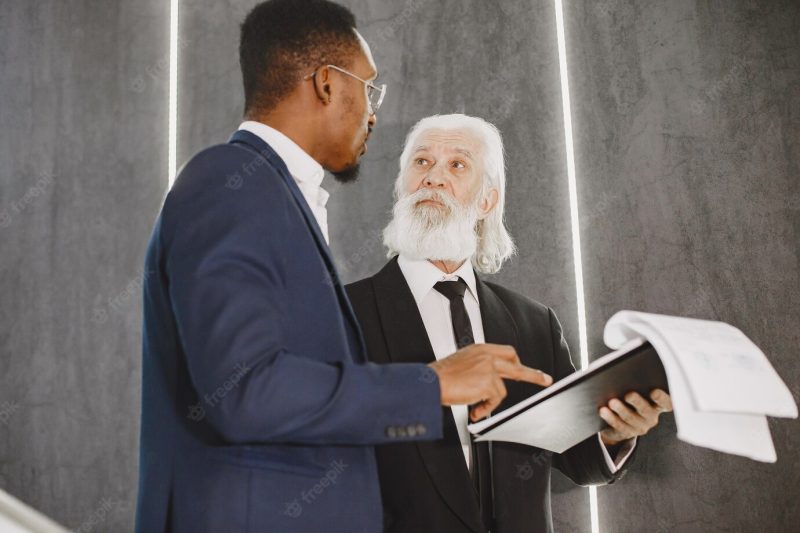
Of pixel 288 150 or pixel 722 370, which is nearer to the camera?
pixel 722 370

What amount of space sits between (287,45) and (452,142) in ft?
3.48

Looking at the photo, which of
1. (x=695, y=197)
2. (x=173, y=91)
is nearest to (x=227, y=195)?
(x=695, y=197)

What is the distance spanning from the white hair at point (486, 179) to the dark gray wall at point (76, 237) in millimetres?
1155

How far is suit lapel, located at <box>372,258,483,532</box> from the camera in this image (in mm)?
1777

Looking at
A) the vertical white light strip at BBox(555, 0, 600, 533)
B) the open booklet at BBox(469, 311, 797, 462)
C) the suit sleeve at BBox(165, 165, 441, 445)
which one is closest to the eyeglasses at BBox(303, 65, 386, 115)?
the suit sleeve at BBox(165, 165, 441, 445)

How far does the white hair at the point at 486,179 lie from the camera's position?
2510 mm

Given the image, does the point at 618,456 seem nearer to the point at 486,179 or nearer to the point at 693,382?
the point at 693,382

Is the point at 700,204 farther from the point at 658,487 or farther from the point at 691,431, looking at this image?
the point at 691,431

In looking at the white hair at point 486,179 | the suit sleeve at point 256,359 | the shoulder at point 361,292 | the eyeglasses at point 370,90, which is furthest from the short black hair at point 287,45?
the white hair at point 486,179

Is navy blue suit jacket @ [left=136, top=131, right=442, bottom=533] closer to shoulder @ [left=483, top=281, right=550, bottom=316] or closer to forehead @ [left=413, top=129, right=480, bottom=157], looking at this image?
shoulder @ [left=483, top=281, right=550, bottom=316]

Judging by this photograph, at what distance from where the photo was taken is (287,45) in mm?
1503

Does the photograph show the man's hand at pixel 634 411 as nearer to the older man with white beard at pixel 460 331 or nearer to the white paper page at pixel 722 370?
the older man with white beard at pixel 460 331

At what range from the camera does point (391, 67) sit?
115 inches

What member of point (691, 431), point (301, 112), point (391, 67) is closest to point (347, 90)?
point (301, 112)
